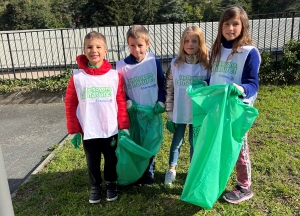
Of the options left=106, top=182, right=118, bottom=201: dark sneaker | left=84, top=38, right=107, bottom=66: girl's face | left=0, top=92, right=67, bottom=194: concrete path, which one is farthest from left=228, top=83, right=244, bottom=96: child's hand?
left=0, top=92, right=67, bottom=194: concrete path

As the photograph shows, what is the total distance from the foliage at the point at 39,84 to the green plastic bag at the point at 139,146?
444 centimetres

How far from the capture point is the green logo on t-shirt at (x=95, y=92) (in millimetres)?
2568

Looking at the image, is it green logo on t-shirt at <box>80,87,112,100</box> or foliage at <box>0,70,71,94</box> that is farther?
foliage at <box>0,70,71,94</box>

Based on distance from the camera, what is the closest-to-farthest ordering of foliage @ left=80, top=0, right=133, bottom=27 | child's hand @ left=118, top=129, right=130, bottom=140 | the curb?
1. child's hand @ left=118, top=129, right=130, bottom=140
2. the curb
3. foliage @ left=80, top=0, right=133, bottom=27

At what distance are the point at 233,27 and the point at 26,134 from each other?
4132 mm

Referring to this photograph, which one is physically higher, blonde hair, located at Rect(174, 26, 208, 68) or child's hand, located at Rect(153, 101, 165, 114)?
blonde hair, located at Rect(174, 26, 208, 68)

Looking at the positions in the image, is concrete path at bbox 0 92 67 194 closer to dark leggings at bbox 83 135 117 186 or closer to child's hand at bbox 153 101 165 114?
dark leggings at bbox 83 135 117 186

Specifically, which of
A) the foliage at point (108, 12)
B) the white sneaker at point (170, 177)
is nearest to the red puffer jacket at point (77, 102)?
the white sneaker at point (170, 177)

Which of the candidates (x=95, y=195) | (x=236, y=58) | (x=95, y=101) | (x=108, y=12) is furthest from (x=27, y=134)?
(x=108, y=12)

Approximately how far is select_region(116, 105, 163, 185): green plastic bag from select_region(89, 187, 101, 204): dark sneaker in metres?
0.22

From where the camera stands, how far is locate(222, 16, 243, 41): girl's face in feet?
7.71

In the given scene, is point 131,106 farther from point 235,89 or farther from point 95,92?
point 235,89

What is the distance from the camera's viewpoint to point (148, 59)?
2770 millimetres

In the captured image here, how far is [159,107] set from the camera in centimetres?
276
